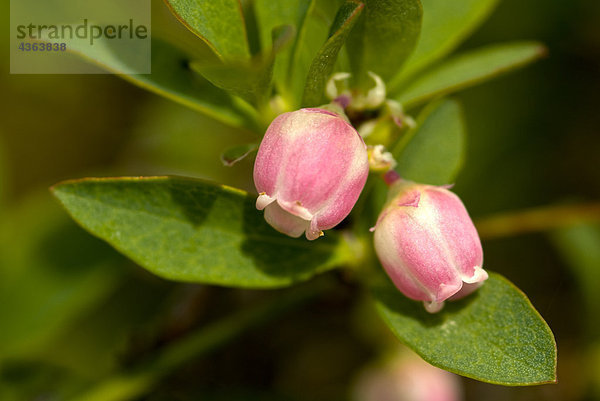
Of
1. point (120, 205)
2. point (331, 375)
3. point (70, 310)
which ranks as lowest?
point (331, 375)

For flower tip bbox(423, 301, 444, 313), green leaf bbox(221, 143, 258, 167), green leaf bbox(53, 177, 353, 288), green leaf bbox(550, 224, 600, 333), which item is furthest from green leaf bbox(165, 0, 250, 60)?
green leaf bbox(550, 224, 600, 333)

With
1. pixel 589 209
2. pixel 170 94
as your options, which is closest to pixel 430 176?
pixel 170 94

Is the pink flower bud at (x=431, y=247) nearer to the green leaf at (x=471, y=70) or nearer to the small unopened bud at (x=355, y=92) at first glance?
the small unopened bud at (x=355, y=92)

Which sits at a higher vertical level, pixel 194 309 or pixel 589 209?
pixel 589 209

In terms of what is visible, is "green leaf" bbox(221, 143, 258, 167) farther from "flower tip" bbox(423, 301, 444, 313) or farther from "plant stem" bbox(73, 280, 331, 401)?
"plant stem" bbox(73, 280, 331, 401)

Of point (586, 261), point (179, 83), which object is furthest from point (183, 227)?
point (586, 261)

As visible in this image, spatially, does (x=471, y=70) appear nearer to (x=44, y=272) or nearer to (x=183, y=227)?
(x=183, y=227)

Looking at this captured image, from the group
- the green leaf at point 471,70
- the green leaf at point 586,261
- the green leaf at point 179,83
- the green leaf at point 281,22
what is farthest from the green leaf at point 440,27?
the green leaf at point 586,261

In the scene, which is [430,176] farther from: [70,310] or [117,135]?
[117,135]
